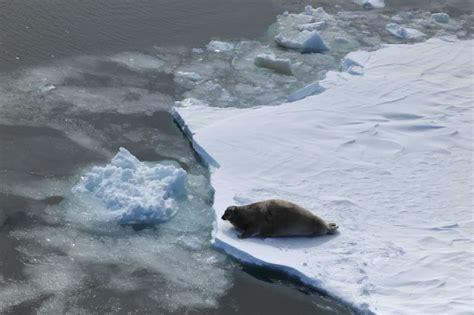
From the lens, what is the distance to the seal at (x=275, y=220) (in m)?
5.64

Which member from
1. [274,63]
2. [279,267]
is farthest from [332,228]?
[274,63]

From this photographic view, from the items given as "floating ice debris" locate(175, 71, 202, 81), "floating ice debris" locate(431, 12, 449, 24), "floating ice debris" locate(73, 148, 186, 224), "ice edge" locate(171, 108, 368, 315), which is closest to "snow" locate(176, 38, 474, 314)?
"ice edge" locate(171, 108, 368, 315)

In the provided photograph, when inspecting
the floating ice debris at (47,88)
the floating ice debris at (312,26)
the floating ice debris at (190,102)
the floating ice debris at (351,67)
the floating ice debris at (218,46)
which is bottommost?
the floating ice debris at (190,102)

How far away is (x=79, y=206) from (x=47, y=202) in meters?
0.26

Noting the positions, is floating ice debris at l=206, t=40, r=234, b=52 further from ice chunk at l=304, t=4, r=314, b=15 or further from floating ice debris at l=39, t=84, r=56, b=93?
floating ice debris at l=39, t=84, r=56, b=93

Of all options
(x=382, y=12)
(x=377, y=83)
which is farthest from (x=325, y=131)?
(x=382, y=12)

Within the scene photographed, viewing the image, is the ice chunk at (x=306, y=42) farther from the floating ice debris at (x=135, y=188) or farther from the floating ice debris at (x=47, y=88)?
the floating ice debris at (x=135, y=188)

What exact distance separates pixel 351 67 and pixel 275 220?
351 centimetres

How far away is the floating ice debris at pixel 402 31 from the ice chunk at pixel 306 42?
141cm

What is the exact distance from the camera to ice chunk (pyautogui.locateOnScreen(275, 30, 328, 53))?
363 inches

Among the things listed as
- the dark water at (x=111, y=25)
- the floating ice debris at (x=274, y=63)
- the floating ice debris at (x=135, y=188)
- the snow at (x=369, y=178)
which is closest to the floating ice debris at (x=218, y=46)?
the dark water at (x=111, y=25)

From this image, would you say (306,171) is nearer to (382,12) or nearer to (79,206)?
(79,206)

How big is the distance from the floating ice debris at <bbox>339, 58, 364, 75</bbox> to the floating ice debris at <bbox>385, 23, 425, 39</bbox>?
1.66 m

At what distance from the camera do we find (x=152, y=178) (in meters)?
6.12
